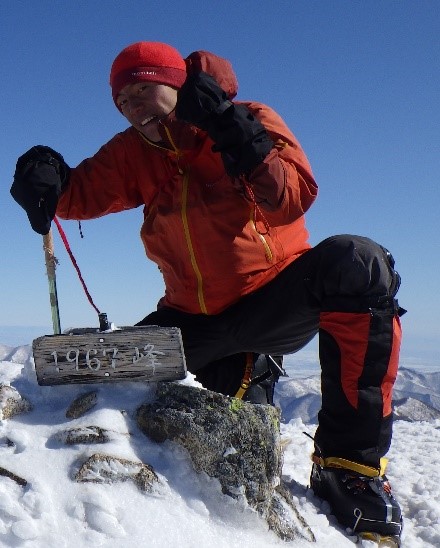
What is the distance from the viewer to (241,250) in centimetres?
343

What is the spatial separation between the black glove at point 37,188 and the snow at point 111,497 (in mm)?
915

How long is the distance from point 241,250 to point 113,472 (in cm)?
170

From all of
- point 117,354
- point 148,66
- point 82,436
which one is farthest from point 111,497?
point 148,66

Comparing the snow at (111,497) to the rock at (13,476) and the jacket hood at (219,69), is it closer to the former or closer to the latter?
the rock at (13,476)

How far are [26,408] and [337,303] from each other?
157 cm

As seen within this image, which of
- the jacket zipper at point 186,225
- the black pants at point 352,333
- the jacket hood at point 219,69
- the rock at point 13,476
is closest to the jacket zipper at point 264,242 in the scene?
the black pants at point 352,333

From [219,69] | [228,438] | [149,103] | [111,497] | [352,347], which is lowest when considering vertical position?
[111,497]

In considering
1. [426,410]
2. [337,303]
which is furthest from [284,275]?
[426,410]

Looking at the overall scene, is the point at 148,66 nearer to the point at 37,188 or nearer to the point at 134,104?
the point at 134,104

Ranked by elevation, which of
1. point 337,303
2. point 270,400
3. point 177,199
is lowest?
point 270,400

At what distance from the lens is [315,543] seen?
2367 mm

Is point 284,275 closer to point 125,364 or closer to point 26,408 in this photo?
point 125,364

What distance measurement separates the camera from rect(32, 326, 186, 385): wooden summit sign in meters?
2.43

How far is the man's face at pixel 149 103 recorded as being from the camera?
133 inches
